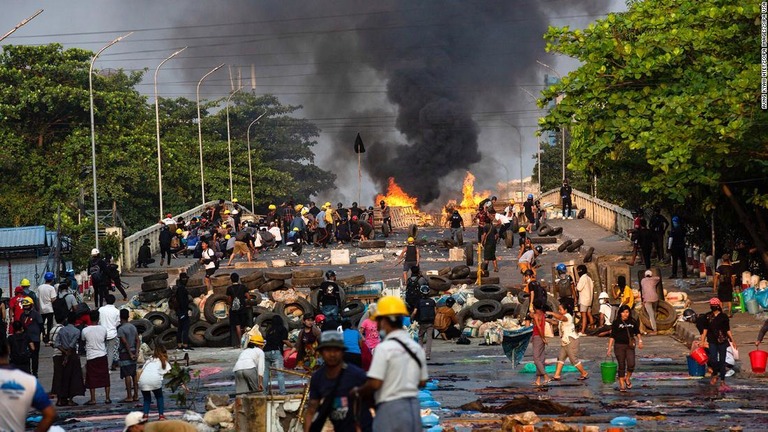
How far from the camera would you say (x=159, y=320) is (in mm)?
33125

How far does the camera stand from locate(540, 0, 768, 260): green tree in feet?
102

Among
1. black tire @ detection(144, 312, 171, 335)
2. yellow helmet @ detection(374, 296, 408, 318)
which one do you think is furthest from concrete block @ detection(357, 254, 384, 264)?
yellow helmet @ detection(374, 296, 408, 318)

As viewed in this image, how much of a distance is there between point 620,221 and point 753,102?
20729 millimetres

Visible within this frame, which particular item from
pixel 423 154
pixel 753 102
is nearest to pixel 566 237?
pixel 753 102

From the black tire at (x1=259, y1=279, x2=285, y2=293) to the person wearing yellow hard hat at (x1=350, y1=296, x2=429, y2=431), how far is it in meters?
25.6

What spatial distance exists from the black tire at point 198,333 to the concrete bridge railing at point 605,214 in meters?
21.2

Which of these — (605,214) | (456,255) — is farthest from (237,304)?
(605,214)

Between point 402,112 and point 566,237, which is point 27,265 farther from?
point 402,112

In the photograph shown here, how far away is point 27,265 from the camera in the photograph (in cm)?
4506

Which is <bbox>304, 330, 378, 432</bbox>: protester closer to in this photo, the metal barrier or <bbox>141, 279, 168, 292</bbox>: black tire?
<bbox>141, 279, 168, 292</bbox>: black tire

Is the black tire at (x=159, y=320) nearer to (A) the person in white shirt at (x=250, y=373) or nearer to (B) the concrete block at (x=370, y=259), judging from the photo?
(A) the person in white shirt at (x=250, y=373)

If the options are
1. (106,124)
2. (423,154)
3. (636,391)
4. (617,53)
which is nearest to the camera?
(636,391)

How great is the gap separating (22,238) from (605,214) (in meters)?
20.6

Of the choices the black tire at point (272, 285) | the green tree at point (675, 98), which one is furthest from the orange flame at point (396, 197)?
the green tree at point (675, 98)
